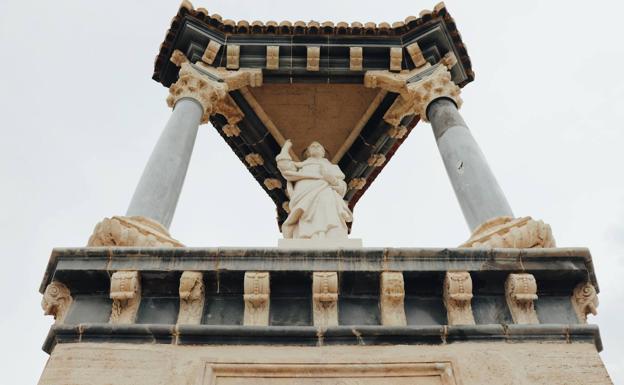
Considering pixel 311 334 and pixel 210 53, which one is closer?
pixel 311 334

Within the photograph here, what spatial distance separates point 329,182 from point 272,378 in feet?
16.0

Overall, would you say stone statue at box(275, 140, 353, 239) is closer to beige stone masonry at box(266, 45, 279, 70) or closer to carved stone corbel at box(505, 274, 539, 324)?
beige stone masonry at box(266, 45, 279, 70)

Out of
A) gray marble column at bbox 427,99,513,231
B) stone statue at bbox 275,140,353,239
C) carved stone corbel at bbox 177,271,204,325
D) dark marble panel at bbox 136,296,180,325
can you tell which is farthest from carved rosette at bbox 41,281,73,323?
gray marble column at bbox 427,99,513,231

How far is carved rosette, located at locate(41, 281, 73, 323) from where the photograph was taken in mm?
7312

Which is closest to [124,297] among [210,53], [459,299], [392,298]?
[392,298]

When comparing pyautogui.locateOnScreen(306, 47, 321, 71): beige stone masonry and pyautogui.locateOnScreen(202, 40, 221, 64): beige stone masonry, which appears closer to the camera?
pyautogui.locateOnScreen(202, 40, 221, 64): beige stone masonry

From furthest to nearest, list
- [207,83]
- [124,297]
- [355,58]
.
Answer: [355,58]
[207,83]
[124,297]

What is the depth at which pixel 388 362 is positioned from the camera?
6699mm

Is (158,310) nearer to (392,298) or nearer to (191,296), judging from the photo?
(191,296)

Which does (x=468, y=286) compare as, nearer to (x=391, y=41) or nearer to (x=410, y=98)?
(x=410, y=98)

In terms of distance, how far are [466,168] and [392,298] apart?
12.0 ft

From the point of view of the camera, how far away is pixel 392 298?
7262 mm

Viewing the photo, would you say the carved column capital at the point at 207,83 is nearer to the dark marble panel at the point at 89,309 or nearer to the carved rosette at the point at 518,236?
the dark marble panel at the point at 89,309

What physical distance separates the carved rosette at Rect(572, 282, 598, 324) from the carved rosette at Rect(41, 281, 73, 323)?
212 inches
